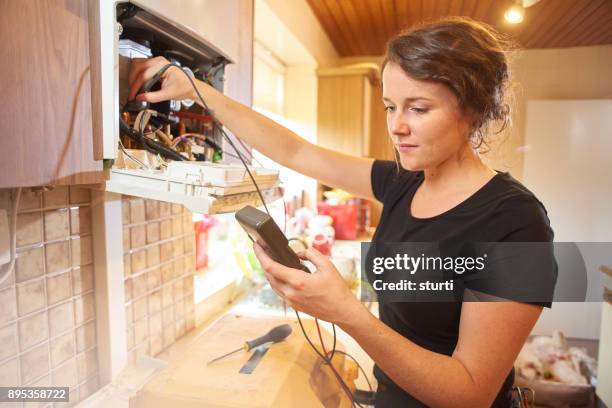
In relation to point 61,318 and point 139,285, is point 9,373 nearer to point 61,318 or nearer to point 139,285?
point 61,318

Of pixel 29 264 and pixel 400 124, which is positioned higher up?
pixel 400 124

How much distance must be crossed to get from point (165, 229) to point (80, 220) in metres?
0.27

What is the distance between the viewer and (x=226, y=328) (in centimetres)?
79

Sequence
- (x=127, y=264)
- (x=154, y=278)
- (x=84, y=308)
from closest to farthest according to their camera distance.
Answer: (x=84, y=308), (x=127, y=264), (x=154, y=278)

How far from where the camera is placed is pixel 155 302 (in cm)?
97

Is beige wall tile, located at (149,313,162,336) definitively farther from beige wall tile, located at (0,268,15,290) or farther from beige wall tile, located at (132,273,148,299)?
beige wall tile, located at (0,268,15,290)

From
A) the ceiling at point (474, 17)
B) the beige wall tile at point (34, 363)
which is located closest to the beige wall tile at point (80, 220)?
the beige wall tile at point (34, 363)

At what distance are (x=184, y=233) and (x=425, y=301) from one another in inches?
28.5

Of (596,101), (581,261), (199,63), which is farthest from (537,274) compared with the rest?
(596,101)

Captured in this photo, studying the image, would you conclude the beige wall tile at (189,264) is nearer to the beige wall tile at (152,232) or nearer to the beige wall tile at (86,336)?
the beige wall tile at (152,232)

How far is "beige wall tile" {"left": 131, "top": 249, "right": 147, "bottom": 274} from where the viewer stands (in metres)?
0.88

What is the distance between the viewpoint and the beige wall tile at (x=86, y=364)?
755 mm

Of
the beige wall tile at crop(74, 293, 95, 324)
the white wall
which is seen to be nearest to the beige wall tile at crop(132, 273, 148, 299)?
the beige wall tile at crop(74, 293, 95, 324)

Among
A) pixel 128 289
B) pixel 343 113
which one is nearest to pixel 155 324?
pixel 128 289
